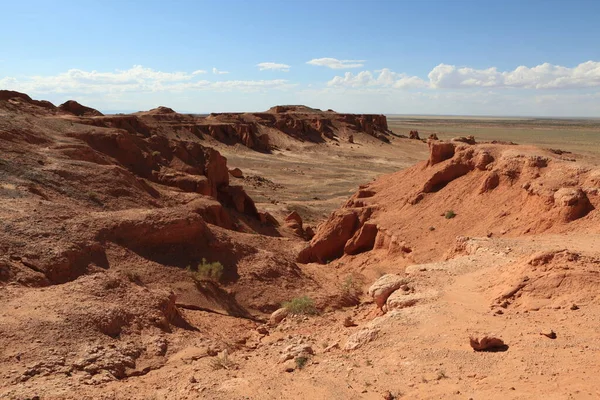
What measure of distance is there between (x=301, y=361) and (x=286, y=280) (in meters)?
6.94

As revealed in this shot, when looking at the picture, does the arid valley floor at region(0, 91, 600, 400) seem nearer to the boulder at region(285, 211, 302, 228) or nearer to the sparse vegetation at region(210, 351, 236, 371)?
the sparse vegetation at region(210, 351, 236, 371)

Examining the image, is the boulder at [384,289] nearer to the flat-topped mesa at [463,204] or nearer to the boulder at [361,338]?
the boulder at [361,338]

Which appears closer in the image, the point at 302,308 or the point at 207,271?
the point at 302,308

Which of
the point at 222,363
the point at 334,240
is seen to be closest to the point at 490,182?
the point at 334,240

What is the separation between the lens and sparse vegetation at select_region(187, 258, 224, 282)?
44.2 ft

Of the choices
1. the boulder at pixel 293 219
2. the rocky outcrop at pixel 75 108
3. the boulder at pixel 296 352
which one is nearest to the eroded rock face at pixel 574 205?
the boulder at pixel 296 352

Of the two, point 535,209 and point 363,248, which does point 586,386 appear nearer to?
point 535,209

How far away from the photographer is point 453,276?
10.4 m

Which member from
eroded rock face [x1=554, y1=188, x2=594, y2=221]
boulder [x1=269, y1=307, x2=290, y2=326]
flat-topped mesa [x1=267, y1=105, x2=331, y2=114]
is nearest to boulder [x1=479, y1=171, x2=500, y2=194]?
eroded rock face [x1=554, y1=188, x2=594, y2=221]

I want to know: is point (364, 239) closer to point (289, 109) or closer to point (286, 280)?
point (286, 280)

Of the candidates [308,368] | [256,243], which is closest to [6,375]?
[308,368]

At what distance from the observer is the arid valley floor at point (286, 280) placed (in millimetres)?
7016

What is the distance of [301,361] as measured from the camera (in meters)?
7.70

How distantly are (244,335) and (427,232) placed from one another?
8.79m
